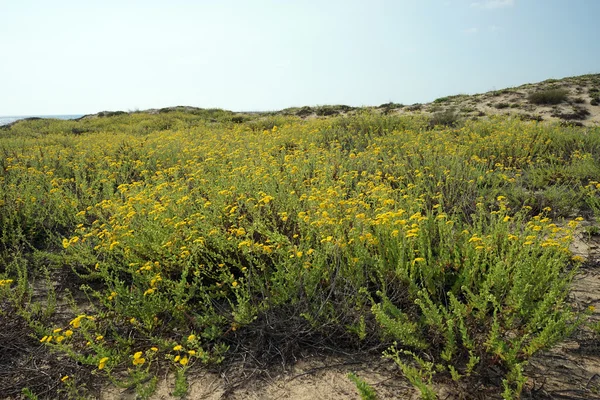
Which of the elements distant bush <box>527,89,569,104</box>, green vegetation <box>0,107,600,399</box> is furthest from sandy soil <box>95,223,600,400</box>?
distant bush <box>527,89,569,104</box>

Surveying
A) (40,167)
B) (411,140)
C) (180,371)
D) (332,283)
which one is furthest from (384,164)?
(40,167)

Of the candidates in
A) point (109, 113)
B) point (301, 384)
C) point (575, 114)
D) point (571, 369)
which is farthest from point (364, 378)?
point (109, 113)

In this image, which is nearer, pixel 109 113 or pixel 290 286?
pixel 290 286

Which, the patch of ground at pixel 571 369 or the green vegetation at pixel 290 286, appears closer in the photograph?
the patch of ground at pixel 571 369

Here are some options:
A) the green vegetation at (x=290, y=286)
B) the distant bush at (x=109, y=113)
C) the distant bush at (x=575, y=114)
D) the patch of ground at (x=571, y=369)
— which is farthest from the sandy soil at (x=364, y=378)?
the distant bush at (x=109, y=113)

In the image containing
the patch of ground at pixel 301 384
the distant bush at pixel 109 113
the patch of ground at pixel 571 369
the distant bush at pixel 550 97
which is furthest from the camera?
the distant bush at pixel 109 113

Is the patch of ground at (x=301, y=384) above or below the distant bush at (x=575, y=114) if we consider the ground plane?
below

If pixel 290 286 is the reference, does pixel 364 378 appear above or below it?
below

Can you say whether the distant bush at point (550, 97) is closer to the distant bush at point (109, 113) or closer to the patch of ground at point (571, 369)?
the patch of ground at point (571, 369)

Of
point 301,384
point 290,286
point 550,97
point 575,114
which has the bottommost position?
point 301,384

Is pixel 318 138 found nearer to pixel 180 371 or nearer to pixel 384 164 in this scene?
pixel 384 164

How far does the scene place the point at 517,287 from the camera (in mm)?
2246

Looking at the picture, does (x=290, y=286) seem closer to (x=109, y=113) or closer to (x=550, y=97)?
(x=550, y=97)

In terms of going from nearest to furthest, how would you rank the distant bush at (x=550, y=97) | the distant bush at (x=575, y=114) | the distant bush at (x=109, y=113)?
the distant bush at (x=575, y=114) < the distant bush at (x=550, y=97) < the distant bush at (x=109, y=113)
